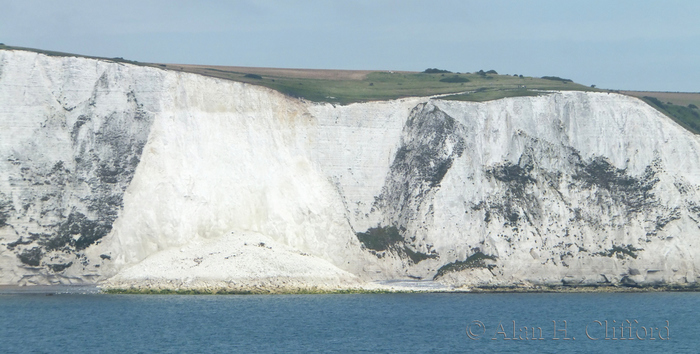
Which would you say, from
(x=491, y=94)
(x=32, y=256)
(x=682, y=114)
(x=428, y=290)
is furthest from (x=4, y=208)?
(x=682, y=114)

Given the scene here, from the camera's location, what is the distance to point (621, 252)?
5481 cm

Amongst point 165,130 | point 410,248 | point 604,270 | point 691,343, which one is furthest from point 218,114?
point 691,343

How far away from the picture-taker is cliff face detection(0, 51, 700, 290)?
49.4 meters

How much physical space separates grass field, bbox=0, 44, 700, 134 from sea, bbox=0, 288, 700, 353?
1657cm

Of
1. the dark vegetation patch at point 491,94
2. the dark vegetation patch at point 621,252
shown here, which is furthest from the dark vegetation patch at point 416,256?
the dark vegetation patch at point 491,94

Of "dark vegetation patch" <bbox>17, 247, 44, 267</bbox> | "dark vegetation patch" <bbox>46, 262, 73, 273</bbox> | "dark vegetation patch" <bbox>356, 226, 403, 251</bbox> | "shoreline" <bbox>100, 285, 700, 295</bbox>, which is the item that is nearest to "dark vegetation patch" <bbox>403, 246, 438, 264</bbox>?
"dark vegetation patch" <bbox>356, 226, 403, 251</bbox>

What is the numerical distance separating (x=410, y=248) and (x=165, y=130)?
1718cm

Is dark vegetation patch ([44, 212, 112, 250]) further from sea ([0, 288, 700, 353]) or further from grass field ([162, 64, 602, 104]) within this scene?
grass field ([162, 64, 602, 104])

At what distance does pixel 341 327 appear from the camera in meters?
38.2

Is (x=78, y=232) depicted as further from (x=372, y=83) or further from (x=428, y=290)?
(x=372, y=83)

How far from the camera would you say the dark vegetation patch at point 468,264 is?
174ft

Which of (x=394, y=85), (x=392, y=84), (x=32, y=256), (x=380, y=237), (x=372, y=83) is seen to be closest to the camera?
(x=32, y=256)

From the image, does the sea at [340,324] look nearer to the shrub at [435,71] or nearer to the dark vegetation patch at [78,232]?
the dark vegetation patch at [78,232]

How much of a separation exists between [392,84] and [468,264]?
67.6ft
